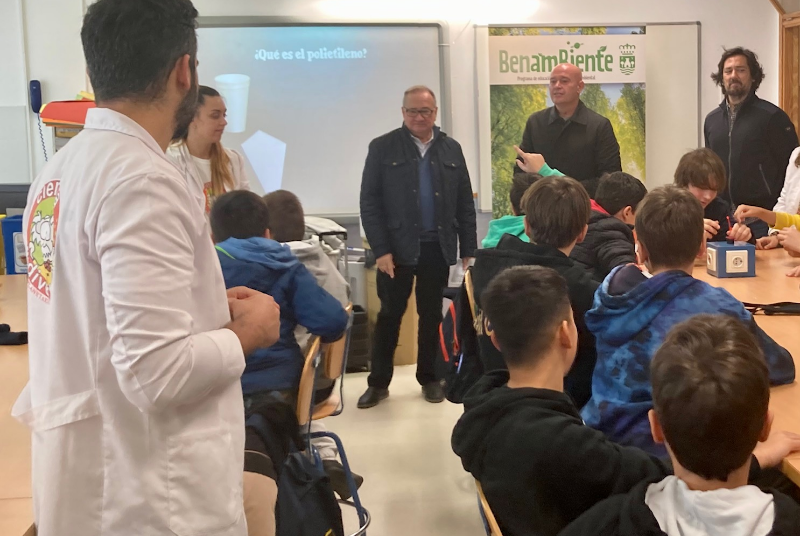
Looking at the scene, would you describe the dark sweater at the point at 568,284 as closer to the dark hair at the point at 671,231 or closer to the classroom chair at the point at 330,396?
the dark hair at the point at 671,231

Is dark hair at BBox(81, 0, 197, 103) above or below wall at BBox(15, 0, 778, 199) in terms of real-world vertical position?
below

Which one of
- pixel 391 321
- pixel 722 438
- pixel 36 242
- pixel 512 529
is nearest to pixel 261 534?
pixel 512 529

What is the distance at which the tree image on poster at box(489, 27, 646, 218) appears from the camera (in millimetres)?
4973

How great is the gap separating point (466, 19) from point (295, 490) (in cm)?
389

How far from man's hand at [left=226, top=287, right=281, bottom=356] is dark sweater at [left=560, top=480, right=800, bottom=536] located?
1.75 feet

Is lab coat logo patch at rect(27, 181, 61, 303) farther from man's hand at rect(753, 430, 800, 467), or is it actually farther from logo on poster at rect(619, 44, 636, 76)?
logo on poster at rect(619, 44, 636, 76)

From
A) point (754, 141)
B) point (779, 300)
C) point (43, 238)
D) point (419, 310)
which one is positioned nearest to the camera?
point (43, 238)

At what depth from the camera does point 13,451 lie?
4.70 ft

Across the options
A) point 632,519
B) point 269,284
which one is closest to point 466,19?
point 269,284

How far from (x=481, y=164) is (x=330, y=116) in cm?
106

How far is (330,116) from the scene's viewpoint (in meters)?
4.96

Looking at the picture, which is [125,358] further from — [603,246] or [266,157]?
[266,157]

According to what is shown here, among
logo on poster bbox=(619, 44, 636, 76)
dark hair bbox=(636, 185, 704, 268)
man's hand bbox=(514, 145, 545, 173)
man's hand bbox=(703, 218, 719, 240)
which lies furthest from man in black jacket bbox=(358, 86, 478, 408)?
dark hair bbox=(636, 185, 704, 268)

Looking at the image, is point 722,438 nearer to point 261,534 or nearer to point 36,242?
point 261,534
